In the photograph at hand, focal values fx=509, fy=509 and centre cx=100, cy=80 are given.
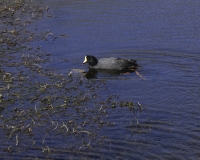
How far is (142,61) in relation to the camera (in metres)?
15.9

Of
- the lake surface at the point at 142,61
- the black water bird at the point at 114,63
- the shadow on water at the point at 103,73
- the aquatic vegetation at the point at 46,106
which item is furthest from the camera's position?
the black water bird at the point at 114,63

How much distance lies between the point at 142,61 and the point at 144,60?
9 cm

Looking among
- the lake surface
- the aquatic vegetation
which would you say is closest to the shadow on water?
the lake surface

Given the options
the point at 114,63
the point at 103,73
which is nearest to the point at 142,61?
the point at 114,63

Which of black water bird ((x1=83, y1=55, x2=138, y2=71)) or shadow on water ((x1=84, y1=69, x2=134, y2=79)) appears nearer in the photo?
shadow on water ((x1=84, y1=69, x2=134, y2=79))

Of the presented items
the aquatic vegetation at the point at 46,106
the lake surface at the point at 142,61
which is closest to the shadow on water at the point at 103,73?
the lake surface at the point at 142,61

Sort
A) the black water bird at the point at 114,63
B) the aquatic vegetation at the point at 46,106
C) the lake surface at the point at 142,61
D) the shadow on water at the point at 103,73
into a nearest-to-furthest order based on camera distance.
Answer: the lake surface at the point at 142,61 < the aquatic vegetation at the point at 46,106 < the shadow on water at the point at 103,73 < the black water bird at the point at 114,63

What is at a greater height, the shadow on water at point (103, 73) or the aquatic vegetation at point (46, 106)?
the shadow on water at point (103, 73)

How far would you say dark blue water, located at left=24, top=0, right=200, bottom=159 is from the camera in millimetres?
10086

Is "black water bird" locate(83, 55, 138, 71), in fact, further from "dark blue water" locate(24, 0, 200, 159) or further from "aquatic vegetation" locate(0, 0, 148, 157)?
"aquatic vegetation" locate(0, 0, 148, 157)

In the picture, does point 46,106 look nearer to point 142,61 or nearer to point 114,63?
point 114,63

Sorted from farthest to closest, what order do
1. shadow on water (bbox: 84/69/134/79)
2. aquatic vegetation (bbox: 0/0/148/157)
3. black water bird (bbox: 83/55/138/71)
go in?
black water bird (bbox: 83/55/138/71) → shadow on water (bbox: 84/69/134/79) → aquatic vegetation (bbox: 0/0/148/157)

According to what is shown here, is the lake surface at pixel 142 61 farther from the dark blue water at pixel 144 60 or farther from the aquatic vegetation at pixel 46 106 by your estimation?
the aquatic vegetation at pixel 46 106

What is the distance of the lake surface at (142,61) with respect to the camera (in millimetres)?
10062
